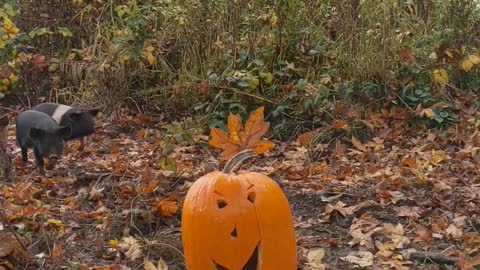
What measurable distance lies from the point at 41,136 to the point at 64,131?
0.85ft

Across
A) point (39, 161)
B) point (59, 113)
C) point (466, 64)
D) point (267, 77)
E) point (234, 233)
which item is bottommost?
point (59, 113)

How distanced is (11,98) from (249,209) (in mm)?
8126

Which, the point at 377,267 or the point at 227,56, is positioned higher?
the point at 377,267

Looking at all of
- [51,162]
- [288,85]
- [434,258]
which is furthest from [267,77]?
[434,258]

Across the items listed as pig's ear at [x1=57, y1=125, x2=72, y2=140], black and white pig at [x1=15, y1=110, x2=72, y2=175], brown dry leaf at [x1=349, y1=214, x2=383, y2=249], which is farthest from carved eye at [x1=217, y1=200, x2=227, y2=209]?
pig's ear at [x1=57, y1=125, x2=72, y2=140]

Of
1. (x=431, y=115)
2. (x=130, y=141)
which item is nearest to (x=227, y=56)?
(x=130, y=141)

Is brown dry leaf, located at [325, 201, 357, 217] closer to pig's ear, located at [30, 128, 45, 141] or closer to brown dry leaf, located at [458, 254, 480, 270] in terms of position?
brown dry leaf, located at [458, 254, 480, 270]

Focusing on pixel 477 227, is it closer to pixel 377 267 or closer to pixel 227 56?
pixel 377 267

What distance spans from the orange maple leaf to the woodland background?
2.88 feet

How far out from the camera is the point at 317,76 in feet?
27.5

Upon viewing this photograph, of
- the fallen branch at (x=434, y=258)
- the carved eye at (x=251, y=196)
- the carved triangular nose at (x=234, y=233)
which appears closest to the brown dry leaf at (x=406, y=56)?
the fallen branch at (x=434, y=258)

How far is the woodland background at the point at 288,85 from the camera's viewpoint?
5.43m

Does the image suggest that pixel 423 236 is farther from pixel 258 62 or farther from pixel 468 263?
pixel 258 62

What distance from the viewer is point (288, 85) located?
8078 mm
